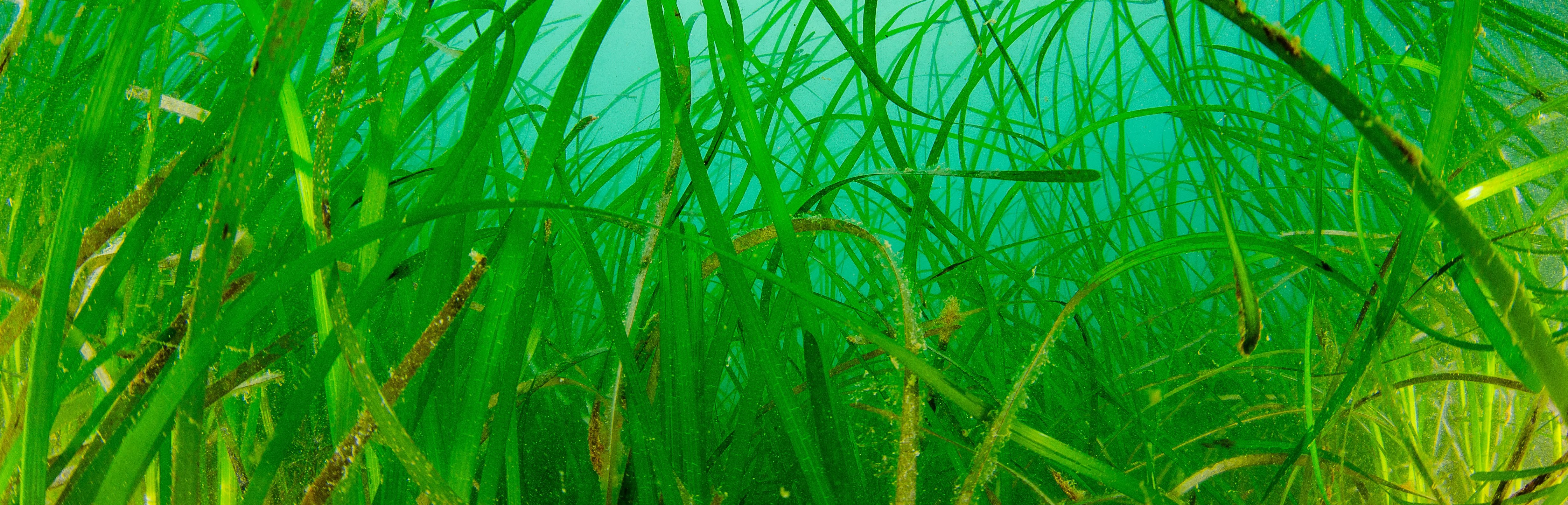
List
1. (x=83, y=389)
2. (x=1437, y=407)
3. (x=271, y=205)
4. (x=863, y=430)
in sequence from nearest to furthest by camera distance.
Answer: (x=83, y=389) < (x=271, y=205) < (x=1437, y=407) < (x=863, y=430)

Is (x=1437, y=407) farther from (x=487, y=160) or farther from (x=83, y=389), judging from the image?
(x=83, y=389)

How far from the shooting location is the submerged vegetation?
0.69 ft

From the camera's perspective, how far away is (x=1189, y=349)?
94 cm

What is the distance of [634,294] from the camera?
0.36 metres

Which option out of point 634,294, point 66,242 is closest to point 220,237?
point 66,242

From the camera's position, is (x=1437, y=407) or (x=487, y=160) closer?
(x=487, y=160)

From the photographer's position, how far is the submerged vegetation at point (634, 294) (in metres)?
0.21

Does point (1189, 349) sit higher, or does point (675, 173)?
point (675, 173)

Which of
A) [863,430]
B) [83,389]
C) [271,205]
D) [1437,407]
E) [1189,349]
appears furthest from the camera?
[1189,349]

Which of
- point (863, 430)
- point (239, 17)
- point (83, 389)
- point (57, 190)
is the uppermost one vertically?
point (239, 17)

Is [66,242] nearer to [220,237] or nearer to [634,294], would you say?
[220,237]

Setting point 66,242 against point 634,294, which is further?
point 634,294

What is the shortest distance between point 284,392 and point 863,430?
490 millimetres

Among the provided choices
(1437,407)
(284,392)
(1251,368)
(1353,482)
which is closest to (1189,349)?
(1437,407)
